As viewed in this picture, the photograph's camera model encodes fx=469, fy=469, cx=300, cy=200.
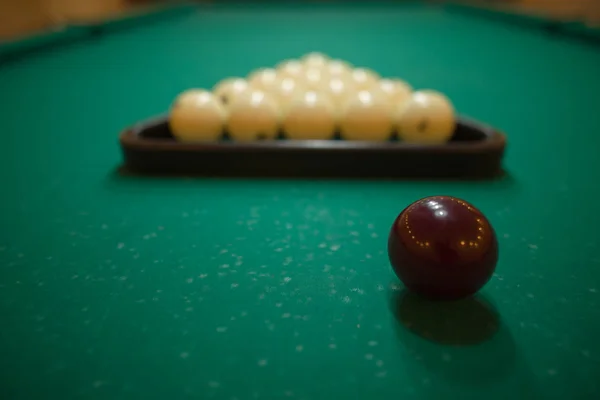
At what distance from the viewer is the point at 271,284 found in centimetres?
104

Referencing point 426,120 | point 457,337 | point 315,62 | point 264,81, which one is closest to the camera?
point 457,337

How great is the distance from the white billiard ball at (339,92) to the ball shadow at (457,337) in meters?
1.06

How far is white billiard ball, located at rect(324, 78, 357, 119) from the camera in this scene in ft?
6.36

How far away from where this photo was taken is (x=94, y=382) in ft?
2.55

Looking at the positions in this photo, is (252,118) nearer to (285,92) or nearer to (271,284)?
(285,92)

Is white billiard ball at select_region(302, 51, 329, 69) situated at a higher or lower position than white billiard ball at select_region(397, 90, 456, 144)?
higher

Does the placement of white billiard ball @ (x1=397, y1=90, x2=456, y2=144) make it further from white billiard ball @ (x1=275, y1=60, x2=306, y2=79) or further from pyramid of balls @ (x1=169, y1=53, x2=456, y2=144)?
white billiard ball @ (x1=275, y1=60, x2=306, y2=79)

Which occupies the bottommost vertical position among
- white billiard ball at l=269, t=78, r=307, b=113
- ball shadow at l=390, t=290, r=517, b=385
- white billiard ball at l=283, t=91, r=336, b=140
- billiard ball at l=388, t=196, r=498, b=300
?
ball shadow at l=390, t=290, r=517, b=385

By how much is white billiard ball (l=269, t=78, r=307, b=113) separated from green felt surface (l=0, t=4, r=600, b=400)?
0.42m

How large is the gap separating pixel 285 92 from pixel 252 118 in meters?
0.27

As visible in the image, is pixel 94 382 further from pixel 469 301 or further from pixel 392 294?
pixel 469 301

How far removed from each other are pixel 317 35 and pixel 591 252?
15.4 feet

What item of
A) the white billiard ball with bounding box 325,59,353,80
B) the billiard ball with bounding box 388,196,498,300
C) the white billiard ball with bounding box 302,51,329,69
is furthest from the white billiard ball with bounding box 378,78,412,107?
the billiard ball with bounding box 388,196,498,300

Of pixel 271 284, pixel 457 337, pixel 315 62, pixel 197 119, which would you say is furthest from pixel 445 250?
pixel 315 62
